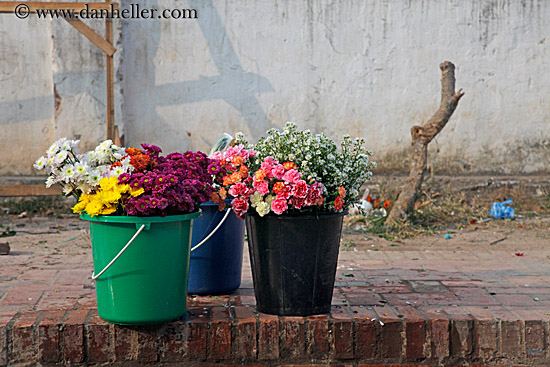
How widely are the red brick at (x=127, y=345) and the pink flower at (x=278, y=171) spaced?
93cm

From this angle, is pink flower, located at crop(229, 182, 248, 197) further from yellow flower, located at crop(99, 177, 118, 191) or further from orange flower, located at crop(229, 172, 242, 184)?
yellow flower, located at crop(99, 177, 118, 191)

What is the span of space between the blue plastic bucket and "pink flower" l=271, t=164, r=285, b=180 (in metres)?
0.50

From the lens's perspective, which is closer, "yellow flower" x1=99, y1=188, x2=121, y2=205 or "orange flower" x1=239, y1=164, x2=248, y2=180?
"yellow flower" x1=99, y1=188, x2=121, y2=205

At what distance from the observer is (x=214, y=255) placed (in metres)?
3.24

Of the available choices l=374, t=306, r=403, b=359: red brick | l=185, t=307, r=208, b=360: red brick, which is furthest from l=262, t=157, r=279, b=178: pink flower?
l=374, t=306, r=403, b=359: red brick

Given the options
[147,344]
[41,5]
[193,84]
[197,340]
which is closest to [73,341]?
[147,344]

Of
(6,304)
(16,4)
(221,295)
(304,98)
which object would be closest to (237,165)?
(221,295)

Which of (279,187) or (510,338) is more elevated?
(279,187)

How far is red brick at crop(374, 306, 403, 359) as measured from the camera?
9.29 feet

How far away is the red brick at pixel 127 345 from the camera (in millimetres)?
2777

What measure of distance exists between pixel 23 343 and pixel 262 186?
124 cm

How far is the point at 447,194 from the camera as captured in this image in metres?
7.44
